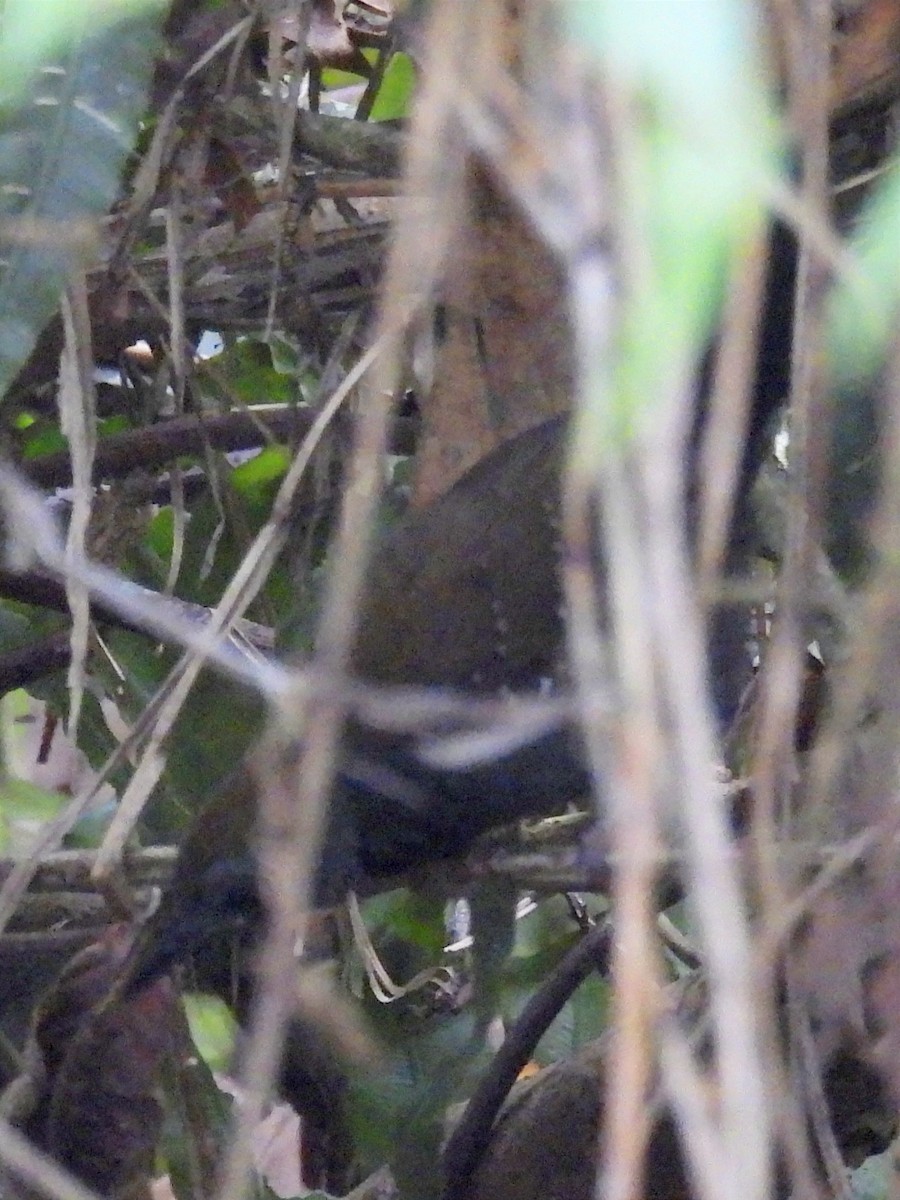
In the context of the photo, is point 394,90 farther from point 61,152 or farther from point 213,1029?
point 213,1029

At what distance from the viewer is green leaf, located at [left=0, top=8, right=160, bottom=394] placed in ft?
3.84

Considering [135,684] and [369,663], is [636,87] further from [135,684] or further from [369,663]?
[135,684]

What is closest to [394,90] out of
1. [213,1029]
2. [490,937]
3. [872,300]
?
[490,937]

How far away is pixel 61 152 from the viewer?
47.0 inches

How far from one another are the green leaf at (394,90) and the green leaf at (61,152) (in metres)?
0.49

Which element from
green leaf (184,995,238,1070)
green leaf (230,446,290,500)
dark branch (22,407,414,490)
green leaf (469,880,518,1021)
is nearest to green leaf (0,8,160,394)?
dark branch (22,407,414,490)

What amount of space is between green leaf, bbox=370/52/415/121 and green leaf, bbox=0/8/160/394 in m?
0.49

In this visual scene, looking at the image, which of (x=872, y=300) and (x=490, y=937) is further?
(x=490, y=937)

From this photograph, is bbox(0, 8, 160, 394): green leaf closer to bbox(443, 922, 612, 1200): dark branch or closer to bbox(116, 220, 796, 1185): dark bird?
bbox(116, 220, 796, 1185): dark bird

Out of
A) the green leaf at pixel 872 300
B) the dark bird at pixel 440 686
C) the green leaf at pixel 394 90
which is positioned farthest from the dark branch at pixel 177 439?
the green leaf at pixel 872 300

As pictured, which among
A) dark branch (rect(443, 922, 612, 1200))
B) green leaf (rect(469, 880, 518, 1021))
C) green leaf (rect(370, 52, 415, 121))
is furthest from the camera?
green leaf (rect(370, 52, 415, 121))

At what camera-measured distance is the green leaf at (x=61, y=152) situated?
117 centimetres

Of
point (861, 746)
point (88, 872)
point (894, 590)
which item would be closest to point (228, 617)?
point (88, 872)

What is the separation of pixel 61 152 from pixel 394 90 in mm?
568
